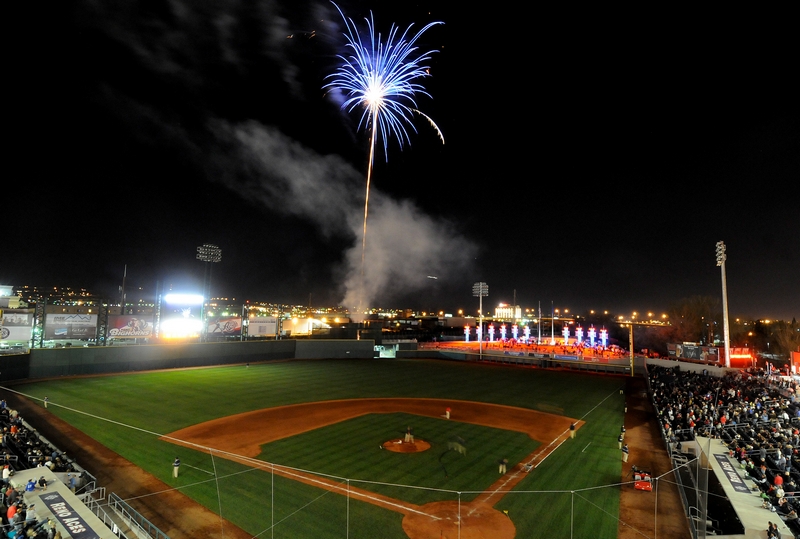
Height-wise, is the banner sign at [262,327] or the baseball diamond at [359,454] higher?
the banner sign at [262,327]

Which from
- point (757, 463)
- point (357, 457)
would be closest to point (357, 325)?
point (357, 457)

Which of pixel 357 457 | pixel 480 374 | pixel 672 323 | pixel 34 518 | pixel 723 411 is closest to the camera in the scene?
pixel 34 518

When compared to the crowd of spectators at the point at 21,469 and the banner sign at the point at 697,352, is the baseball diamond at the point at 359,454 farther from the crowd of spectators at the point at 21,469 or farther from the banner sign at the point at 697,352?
the banner sign at the point at 697,352

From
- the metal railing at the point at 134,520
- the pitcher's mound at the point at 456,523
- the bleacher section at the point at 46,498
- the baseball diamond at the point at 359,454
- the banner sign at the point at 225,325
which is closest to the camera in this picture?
the bleacher section at the point at 46,498

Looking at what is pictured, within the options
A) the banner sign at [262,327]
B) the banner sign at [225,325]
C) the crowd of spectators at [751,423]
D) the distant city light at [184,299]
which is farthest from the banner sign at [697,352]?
the distant city light at [184,299]

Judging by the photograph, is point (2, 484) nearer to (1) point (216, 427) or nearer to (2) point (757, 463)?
(1) point (216, 427)

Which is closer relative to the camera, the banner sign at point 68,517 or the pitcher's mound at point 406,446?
the banner sign at point 68,517

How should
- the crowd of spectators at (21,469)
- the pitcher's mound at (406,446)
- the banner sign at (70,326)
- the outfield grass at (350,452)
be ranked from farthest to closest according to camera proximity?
1. the banner sign at (70,326)
2. the pitcher's mound at (406,446)
3. the outfield grass at (350,452)
4. the crowd of spectators at (21,469)
